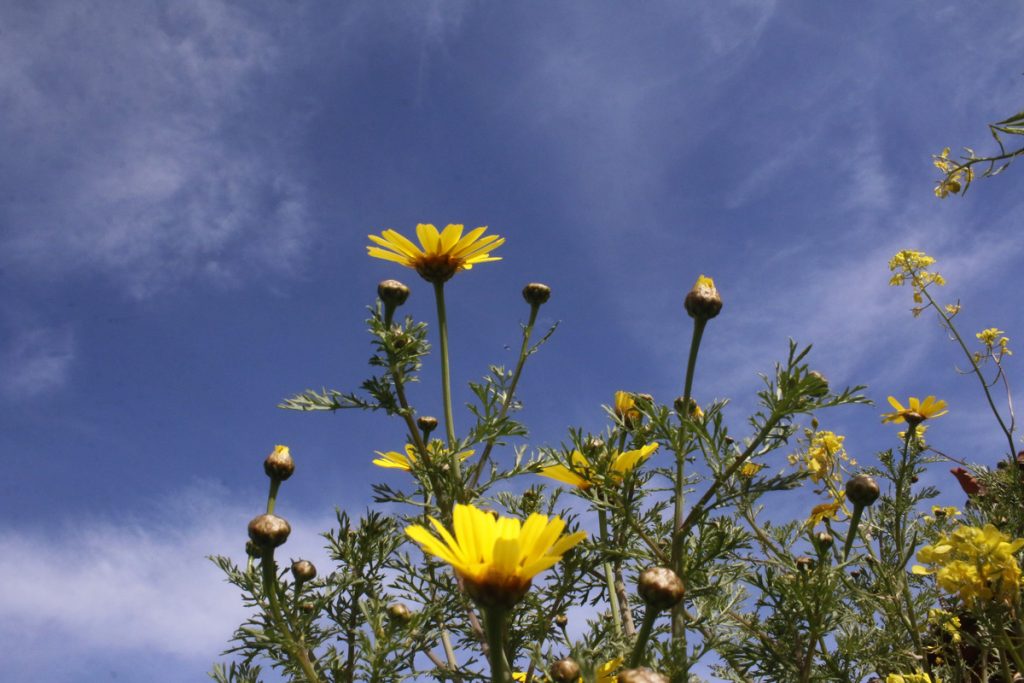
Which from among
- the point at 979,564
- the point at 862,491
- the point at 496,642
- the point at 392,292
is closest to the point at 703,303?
the point at 862,491

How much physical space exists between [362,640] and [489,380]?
0.81m

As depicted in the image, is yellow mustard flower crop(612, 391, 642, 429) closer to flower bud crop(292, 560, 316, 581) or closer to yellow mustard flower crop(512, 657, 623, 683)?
yellow mustard flower crop(512, 657, 623, 683)

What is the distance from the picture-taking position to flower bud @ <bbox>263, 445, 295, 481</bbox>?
66.2 inches

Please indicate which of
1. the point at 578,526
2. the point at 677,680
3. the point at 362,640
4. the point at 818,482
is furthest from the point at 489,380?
the point at 818,482

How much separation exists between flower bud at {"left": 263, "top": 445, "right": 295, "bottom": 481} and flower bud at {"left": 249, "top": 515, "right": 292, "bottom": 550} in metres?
0.17

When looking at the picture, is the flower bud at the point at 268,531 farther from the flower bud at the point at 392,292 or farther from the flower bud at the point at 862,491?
the flower bud at the point at 862,491

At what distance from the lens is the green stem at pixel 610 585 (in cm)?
185

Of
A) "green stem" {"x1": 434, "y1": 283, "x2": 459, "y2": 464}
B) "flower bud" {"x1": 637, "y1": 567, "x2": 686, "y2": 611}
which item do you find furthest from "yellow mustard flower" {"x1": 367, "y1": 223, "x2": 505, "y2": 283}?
"flower bud" {"x1": 637, "y1": 567, "x2": 686, "y2": 611}

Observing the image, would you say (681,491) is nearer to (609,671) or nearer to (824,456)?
(609,671)

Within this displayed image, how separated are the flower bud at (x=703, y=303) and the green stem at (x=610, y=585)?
0.59 m

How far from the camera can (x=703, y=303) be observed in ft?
5.22

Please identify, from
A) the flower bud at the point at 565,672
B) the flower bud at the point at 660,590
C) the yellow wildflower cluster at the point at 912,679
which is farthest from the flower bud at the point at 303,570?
the yellow wildflower cluster at the point at 912,679

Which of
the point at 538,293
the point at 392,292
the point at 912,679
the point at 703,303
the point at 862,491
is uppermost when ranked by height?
the point at 538,293

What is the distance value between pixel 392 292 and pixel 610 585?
3.55 ft
